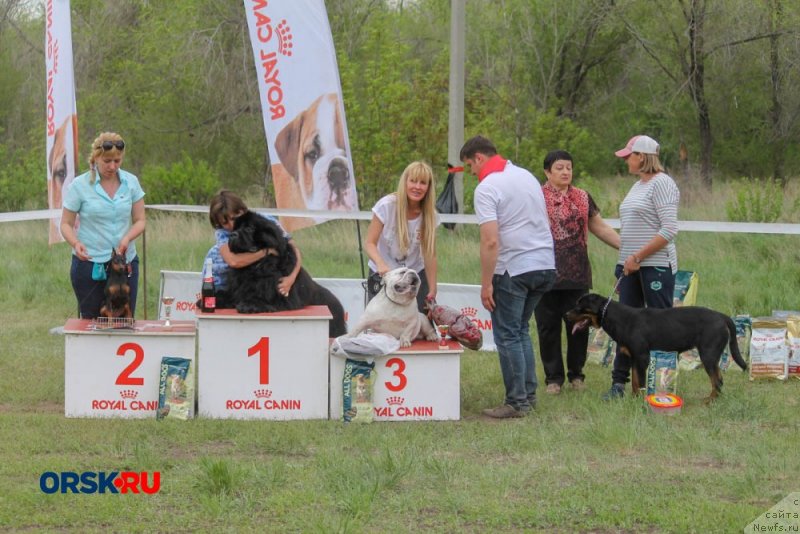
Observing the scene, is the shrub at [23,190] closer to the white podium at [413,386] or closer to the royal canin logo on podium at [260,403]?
the royal canin logo on podium at [260,403]

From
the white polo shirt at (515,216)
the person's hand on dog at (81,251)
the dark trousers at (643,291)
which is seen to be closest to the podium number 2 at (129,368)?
the person's hand on dog at (81,251)

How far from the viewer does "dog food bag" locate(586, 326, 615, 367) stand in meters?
8.31

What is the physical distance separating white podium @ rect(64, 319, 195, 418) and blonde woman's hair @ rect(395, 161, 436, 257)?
4.59 ft

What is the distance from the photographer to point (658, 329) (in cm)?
664

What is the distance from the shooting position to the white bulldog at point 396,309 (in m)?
6.22

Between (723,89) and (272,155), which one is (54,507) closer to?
(272,155)

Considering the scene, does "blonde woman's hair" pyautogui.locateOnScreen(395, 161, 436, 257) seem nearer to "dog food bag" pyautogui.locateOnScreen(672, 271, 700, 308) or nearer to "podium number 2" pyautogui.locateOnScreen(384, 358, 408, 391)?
"podium number 2" pyautogui.locateOnScreen(384, 358, 408, 391)

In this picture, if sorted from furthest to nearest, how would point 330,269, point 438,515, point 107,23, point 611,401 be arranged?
point 107,23, point 330,269, point 611,401, point 438,515

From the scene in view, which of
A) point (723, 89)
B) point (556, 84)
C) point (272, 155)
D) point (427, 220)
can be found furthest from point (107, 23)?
point (427, 220)

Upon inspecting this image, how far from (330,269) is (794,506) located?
835cm

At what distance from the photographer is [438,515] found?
4.52 m

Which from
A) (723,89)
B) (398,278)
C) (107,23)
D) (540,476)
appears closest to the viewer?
(540,476)

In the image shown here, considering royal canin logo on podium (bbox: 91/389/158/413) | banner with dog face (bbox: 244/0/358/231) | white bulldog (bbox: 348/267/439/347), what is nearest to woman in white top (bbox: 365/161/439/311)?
white bulldog (bbox: 348/267/439/347)

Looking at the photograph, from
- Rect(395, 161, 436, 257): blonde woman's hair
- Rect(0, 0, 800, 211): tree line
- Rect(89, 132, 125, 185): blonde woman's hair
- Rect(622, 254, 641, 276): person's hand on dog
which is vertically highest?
Rect(0, 0, 800, 211): tree line
